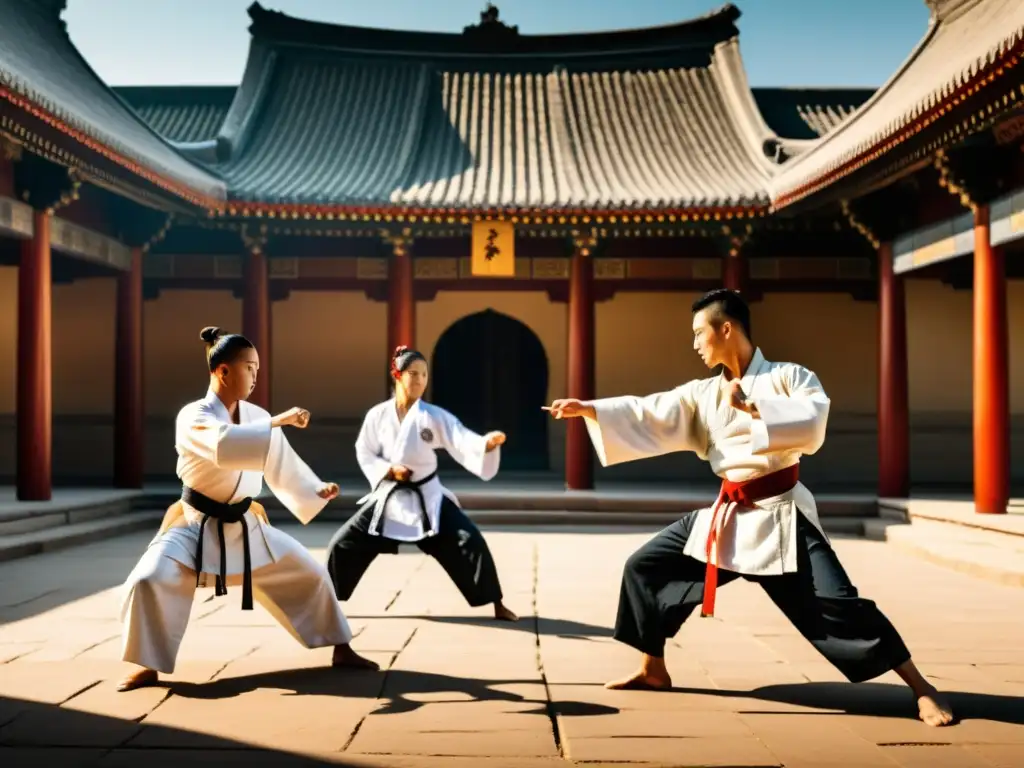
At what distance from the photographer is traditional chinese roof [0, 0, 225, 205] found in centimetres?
760

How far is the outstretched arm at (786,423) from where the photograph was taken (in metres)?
3.47

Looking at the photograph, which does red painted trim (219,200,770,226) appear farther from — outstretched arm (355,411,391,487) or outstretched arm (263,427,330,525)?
outstretched arm (263,427,330,525)

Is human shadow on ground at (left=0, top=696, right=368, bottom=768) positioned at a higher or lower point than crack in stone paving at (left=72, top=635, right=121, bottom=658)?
higher

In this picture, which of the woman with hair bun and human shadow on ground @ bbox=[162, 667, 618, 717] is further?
the woman with hair bun

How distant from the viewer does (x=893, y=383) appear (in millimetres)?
10234

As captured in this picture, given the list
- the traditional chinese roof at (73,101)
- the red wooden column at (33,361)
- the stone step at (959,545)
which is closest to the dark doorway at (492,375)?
the traditional chinese roof at (73,101)

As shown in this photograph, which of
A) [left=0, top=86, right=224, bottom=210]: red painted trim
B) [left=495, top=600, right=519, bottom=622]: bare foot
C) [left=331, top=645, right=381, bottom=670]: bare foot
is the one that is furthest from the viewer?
[left=0, top=86, right=224, bottom=210]: red painted trim

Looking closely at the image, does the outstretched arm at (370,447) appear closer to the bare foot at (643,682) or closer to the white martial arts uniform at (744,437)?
the white martial arts uniform at (744,437)

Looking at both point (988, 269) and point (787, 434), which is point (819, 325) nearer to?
point (988, 269)

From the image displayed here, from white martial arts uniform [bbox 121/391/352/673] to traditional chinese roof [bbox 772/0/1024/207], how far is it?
4.91m

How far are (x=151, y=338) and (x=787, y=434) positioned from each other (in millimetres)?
10617

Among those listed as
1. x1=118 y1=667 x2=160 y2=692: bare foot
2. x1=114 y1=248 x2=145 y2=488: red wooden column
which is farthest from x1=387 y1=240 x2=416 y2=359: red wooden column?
x1=118 y1=667 x2=160 y2=692: bare foot

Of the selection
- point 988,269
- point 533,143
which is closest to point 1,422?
point 533,143

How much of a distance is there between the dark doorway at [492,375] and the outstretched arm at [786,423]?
1005 centimetres
